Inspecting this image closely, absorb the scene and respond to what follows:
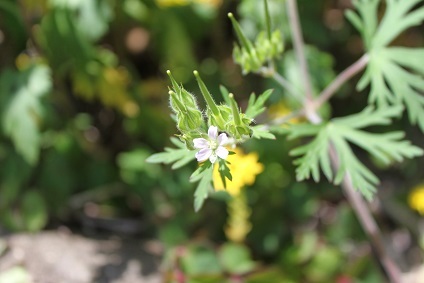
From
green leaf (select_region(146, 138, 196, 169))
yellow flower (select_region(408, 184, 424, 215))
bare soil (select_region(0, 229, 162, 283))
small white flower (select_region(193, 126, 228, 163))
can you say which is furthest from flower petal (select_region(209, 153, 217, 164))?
yellow flower (select_region(408, 184, 424, 215))

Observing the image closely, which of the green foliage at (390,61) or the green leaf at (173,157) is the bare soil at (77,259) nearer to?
the green leaf at (173,157)

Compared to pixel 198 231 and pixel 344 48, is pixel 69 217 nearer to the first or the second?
pixel 198 231

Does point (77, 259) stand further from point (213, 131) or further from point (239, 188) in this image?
point (213, 131)

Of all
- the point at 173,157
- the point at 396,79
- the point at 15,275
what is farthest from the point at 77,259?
the point at 396,79

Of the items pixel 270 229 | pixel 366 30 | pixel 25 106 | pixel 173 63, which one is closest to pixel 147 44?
pixel 173 63

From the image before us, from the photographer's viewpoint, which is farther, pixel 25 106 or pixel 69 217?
pixel 69 217
